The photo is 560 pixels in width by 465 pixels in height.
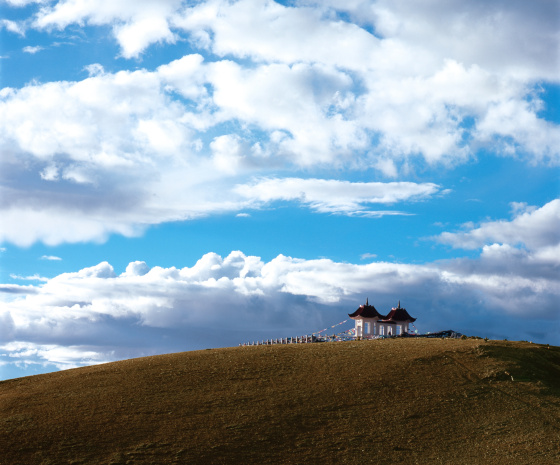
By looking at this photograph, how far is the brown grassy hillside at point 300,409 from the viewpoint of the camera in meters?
33.8

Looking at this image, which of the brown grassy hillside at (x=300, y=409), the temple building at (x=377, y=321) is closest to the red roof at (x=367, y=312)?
the temple building at (x=377, y=321)

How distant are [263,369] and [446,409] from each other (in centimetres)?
1298

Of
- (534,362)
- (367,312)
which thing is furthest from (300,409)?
(367,312)

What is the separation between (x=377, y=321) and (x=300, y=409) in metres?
31.0

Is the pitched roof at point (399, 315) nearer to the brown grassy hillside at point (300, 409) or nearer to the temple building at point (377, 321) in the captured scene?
the temple building at point (377, 321)

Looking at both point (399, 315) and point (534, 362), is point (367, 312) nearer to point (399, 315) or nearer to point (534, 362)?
point (399, 315)

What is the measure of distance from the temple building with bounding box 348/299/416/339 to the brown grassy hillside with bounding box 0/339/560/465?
1743 cm

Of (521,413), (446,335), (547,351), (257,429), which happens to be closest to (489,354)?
(547,351)

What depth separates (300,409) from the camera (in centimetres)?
3797

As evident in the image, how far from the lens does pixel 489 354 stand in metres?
47.0

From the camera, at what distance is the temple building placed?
67.1m

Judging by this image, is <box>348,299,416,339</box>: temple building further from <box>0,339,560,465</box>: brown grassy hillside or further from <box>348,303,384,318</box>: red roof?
<box>0,339,560,465</box>: brown grassy hillside

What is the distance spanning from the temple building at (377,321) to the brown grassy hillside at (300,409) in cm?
1743

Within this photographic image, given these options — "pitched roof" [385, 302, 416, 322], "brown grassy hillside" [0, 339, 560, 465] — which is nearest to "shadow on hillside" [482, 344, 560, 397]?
"brown grassy hillside" [0, 339, 560, 465]
